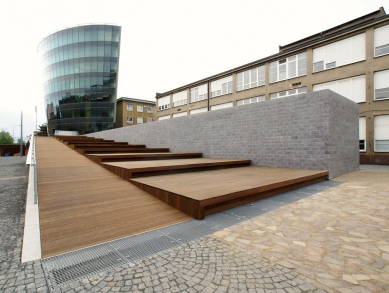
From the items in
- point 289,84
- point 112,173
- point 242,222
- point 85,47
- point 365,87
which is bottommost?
point 242,222

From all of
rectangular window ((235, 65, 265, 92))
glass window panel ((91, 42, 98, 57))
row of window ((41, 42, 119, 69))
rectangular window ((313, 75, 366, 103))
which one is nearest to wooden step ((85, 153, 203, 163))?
rectangular window ((313, 75, 366, 103))

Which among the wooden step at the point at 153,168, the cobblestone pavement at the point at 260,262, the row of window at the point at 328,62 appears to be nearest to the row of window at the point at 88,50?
the row of window at the point at 328,62

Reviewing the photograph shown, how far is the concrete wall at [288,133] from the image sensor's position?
5824 millimetres

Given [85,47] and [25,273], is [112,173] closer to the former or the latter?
[25,273]

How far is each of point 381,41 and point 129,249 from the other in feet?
59.8

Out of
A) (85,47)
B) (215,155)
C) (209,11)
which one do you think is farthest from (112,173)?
(85,47)

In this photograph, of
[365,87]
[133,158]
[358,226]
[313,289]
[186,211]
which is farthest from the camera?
[365,87]

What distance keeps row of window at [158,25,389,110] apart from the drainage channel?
15.5 m

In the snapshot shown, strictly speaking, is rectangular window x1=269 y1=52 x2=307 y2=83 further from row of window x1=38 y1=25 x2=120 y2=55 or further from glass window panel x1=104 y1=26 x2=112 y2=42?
glass window panel x1=104 y1=26 x2=112 y2=42

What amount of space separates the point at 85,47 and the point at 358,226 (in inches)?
1725

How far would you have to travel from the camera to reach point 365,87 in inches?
522

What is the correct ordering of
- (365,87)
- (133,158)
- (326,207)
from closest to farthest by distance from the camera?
(326,207), (133,158), (365,87)

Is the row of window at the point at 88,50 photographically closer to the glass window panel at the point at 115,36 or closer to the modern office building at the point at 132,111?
the glass window panel at the point at 115,36

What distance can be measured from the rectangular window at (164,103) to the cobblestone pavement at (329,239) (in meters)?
28.2
